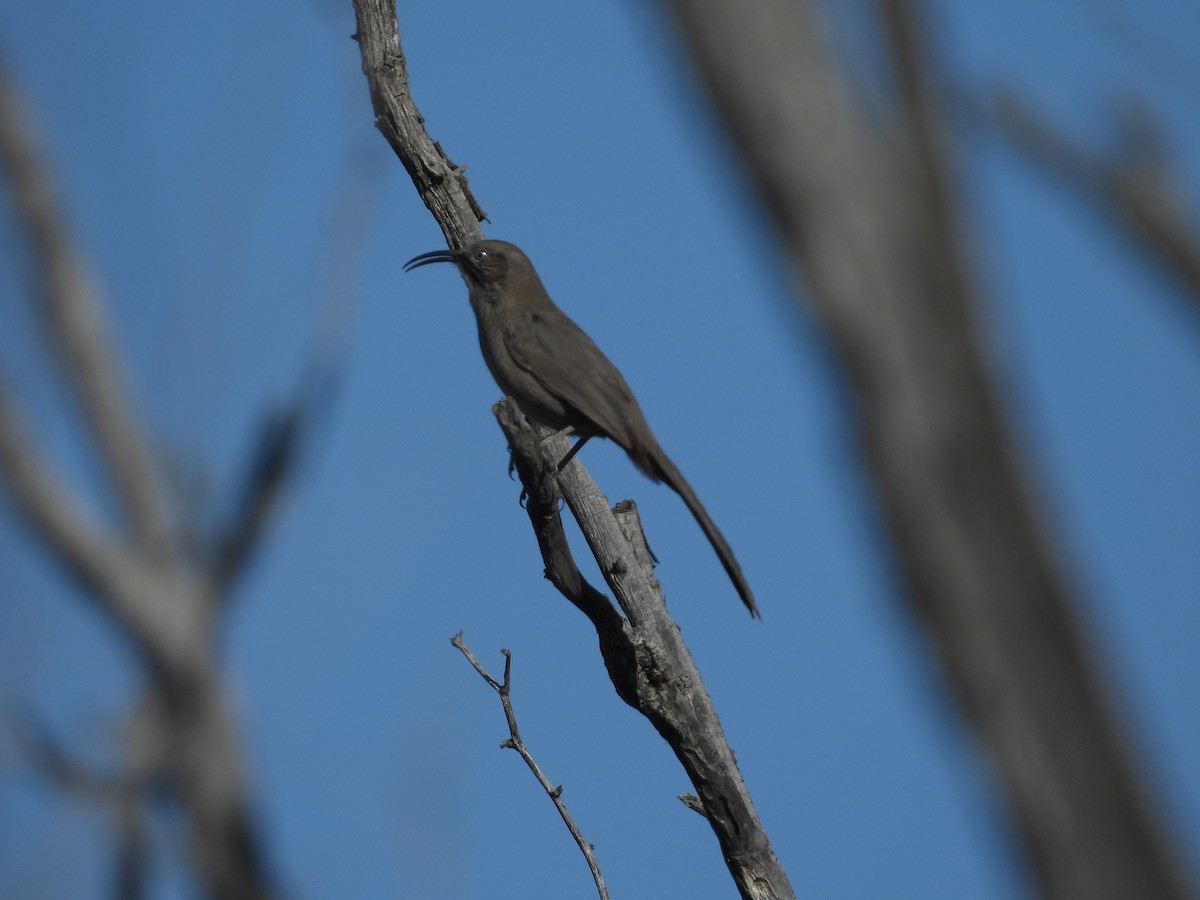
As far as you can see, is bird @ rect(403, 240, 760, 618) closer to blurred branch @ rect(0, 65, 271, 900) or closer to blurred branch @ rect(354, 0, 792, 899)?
blurred branch @ rect(354, 0, 792, 899)

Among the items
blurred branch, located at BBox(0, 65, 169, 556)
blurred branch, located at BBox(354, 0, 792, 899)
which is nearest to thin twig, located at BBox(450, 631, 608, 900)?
blurred branch, located at BBox(354, 0, 792, 899)

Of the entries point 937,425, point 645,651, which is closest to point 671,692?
point 645,651

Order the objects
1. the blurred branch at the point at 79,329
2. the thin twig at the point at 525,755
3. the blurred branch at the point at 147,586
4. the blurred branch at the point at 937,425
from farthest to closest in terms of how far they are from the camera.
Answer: the thin twig at the point at 525,755
the blurred branch at the point at 79,329
the blurred branch at the point at 147,586
the blurred branch at the point at 937,425

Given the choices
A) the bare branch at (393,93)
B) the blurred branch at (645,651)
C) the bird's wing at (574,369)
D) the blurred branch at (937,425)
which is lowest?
the blurred branch at (937,425)

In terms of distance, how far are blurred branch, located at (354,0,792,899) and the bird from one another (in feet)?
1.02

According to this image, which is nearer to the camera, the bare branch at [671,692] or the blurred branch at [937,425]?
the blurred branch at [937,425]

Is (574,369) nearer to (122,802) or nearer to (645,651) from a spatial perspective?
(645,651)

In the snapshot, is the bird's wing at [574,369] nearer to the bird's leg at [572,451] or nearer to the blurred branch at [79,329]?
the bird's leg at [572,451]

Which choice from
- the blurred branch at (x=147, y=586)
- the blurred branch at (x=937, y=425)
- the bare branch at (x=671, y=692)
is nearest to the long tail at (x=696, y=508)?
the bare branch at (x=671, y=692)

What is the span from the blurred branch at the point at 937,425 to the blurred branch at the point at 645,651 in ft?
10.9

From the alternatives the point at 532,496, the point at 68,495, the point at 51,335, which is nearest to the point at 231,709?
the point at 68,495

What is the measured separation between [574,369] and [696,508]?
1214mm

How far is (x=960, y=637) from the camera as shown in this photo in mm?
1386

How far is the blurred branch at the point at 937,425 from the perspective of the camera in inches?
52.1
